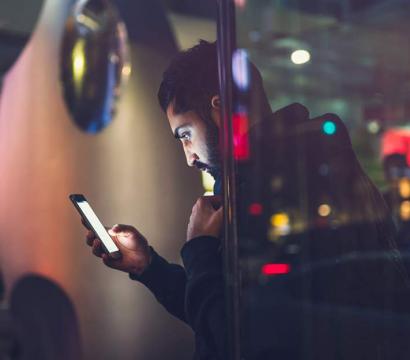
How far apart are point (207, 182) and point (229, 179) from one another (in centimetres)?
8

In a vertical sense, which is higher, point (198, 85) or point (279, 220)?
point (279, 220)

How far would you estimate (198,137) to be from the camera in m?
1.48

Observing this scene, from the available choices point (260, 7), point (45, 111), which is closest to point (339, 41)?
point (260, 7)

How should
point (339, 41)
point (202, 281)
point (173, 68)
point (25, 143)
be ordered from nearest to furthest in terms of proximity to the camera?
point (202, 281) → point (173, 68) → point (25, 143) → point (339, 41)

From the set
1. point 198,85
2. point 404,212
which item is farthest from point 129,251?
point 404,212

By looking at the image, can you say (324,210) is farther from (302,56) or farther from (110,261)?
(110,261)

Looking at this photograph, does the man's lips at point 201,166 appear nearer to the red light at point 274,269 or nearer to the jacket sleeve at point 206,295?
the jacket sleeve at point 206,295

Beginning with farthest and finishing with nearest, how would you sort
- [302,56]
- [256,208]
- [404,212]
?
[256,208], [302,56], [404,212]

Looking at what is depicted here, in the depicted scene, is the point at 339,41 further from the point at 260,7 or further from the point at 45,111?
the point at 45,111

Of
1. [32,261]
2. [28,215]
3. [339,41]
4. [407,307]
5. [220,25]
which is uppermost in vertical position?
[339,41]

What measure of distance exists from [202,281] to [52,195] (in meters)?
0.56

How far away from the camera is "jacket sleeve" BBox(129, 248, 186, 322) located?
59.1 inches

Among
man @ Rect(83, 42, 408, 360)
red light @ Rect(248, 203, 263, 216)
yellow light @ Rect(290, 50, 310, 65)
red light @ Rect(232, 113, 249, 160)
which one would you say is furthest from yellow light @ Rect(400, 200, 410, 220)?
red light @ Rect(248, 203, 263, 216)

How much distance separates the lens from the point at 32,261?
1873mm
